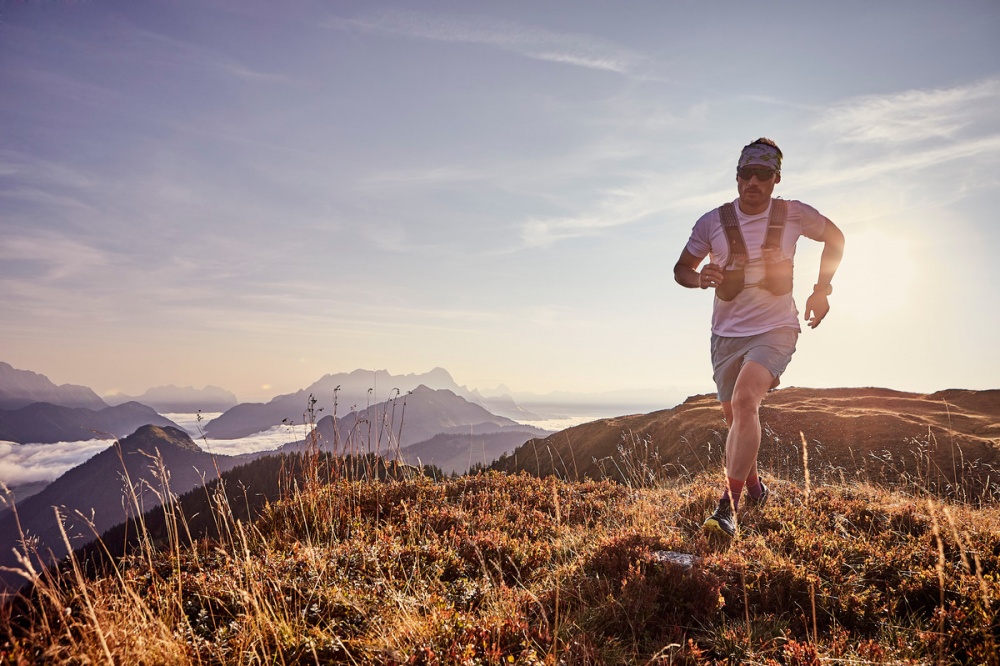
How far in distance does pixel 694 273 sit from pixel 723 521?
2138 millimetres

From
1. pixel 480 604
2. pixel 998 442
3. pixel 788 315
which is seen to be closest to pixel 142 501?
pixel 480 604

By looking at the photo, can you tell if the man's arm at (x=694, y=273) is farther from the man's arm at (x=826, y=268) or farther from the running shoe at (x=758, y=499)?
the running shoe at (x=758, y=499)

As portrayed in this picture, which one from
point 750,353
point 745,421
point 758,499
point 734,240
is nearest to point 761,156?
point 734,240

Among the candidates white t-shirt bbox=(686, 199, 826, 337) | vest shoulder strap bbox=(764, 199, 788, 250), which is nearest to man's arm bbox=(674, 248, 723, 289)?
white t-shirt bbox=(686, 199, 826, 337)

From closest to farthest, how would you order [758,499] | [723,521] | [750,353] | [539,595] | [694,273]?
1. [539,595]
2. [723,521]
3. [750,353]
4. [694,273]
5. [758,499]

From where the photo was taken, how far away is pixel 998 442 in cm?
1033

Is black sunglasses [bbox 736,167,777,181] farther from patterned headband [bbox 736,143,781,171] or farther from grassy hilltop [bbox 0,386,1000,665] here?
grassy hilltop [bbox 0,386,1000,665]

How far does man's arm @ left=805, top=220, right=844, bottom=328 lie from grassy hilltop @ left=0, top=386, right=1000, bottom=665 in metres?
1.61

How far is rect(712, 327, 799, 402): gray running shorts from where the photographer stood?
14.0 ft

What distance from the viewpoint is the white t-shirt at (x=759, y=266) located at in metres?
4.36

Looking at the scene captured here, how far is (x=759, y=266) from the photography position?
439 centimetres

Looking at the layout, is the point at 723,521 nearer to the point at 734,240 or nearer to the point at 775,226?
the point at 734,240

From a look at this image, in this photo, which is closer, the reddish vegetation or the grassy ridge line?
the grassy ridge line

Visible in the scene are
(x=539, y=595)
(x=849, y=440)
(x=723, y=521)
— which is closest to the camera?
(x=539, y=595)
